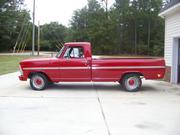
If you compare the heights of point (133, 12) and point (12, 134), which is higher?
point (133, 12)

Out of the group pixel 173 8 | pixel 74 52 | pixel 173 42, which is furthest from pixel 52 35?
pixel 74 52

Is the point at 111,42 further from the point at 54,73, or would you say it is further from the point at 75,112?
the point at 75,112

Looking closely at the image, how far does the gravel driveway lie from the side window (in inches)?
51.7

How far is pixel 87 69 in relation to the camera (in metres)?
13.2

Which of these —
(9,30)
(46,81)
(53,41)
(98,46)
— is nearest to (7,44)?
(9,30)

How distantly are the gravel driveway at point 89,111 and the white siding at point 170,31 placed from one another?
312 cm

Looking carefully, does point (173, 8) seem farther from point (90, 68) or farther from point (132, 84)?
point (90, 68)

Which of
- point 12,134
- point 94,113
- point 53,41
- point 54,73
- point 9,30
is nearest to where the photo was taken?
point 12,134

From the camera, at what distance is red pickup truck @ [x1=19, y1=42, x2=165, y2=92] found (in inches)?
515

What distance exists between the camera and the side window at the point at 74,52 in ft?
44.2

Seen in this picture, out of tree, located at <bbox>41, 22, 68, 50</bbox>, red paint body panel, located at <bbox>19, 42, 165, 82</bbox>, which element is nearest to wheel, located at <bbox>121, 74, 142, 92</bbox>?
red paint body panel, located at <bbox>19, 42, 165, 82</bbox>

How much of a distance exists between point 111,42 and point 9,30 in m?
17.5

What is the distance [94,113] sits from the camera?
8.77 metres

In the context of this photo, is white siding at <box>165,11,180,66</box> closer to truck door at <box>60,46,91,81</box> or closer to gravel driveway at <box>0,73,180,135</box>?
gravel driveway at <box>0,73,180,135</box>
